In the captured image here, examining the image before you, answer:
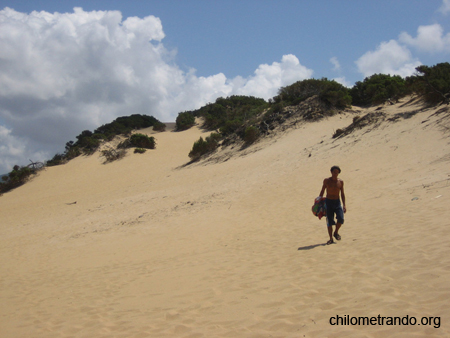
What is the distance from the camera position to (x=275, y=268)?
17.1 ft

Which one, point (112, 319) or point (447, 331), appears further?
point (112, 319)

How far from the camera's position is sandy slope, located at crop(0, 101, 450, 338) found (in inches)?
139


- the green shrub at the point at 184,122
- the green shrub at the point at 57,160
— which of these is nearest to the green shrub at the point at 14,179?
the green shrub at the point at 57,160

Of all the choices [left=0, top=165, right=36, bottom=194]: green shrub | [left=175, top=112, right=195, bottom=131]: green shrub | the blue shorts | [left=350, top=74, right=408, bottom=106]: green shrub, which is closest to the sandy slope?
the blue shorts

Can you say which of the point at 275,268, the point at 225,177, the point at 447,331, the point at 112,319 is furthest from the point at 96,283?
the point at 225,177

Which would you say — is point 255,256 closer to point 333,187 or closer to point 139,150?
point 333,187

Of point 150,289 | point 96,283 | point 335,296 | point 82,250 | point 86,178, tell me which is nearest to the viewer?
point 335,296

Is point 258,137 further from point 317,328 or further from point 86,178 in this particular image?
point 317,328

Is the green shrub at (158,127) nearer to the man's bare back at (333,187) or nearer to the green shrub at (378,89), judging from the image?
the green shrub at (378,89)

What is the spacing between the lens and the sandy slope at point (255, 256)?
11.6 ft

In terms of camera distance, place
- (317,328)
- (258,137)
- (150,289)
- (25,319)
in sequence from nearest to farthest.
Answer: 1. (317,328)
2. (25,319)
3. (150,289)
4. (258,137)

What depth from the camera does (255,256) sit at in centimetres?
623

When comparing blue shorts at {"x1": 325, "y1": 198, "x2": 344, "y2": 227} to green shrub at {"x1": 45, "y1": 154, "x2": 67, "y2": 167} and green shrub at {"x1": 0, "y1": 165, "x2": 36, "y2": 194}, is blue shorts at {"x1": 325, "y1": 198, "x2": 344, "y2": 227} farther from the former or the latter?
green shrub at {"x1": 45, "y1": 154, "x2": 67, "y2": 167}

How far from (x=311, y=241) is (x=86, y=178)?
29966mm
